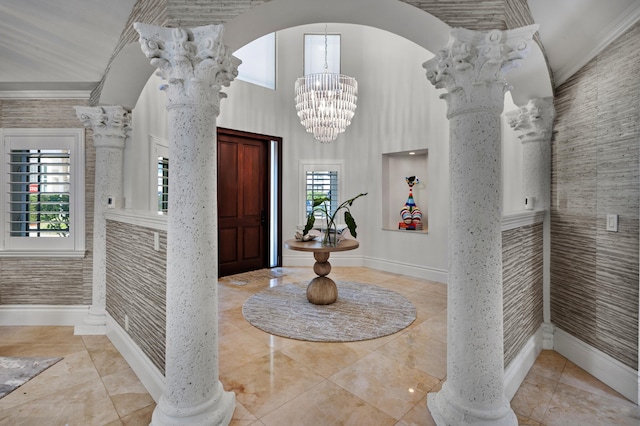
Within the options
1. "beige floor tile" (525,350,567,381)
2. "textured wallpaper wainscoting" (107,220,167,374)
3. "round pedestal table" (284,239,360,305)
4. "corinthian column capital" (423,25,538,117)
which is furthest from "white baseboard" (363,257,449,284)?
"textured wallpaper wainscoting" (107,220,167,374)

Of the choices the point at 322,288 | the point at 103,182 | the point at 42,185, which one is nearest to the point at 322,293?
the point at 322,288

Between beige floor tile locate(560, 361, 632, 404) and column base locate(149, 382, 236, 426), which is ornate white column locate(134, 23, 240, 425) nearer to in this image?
column base locate(149, 382, 236, 426)

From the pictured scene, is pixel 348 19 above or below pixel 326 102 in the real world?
below

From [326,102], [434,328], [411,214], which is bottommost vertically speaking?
[434,328]

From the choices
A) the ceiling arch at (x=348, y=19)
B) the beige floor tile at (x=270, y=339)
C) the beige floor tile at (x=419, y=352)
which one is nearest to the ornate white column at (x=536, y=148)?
the ceiling arch at (x=348, y=19)

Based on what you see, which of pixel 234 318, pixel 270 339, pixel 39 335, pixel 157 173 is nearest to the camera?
pixel 270 339

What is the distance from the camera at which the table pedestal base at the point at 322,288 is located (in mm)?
3893

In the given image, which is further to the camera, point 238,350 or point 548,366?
point 238,350

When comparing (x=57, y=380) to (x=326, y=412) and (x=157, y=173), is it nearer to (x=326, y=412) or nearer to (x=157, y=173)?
(x=326, y=412)

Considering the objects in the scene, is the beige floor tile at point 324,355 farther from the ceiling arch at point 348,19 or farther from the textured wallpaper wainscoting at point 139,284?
the ceiling arch at point 348,19

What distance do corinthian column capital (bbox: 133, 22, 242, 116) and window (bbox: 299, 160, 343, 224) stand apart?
167 inches

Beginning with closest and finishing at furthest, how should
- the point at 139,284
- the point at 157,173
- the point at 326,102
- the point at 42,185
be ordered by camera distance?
the point at 139,284 → the point at 42,185 → the point at 157,173 → the point at 326,102

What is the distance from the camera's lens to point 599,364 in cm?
245

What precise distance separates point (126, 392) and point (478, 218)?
2.56 metres
